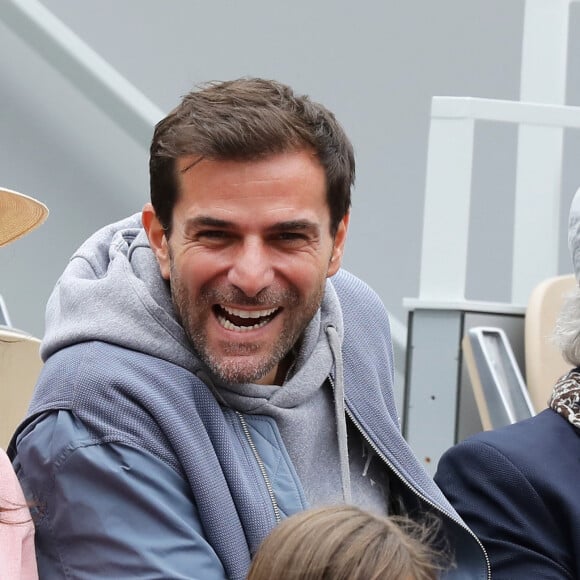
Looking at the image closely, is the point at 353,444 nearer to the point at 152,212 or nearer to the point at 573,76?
the point at 152,212

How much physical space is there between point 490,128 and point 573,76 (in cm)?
35

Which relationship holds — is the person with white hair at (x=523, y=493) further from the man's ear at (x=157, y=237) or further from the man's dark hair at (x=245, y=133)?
the man's ear at (x=157, y=237)

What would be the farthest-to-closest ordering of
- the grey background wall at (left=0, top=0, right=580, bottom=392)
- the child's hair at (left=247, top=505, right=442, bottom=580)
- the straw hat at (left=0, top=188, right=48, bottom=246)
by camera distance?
the grey background wall at (left=0, top=0, right=580, bottom=392) < the straw hat at (left=0, top=188, right=48, bottom=246) < the child's hair at (left=247, top=505, right=442, bottom=580)

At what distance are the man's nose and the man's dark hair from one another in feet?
0.39

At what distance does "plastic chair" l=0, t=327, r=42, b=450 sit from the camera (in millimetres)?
2381

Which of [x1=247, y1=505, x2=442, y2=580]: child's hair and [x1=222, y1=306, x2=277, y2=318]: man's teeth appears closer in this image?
[x1=247, y1=505, x2=442, y2=580]: child's hair

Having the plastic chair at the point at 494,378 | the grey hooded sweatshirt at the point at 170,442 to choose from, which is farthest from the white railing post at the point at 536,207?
the grey hooded sweatshirt at the point at 170,442

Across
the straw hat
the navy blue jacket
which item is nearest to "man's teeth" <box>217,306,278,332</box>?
the straw hat

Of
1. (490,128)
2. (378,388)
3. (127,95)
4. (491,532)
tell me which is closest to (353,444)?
(378,388)

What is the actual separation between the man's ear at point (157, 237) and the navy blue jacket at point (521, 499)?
0.59 meters

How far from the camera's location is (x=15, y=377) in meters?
2.41

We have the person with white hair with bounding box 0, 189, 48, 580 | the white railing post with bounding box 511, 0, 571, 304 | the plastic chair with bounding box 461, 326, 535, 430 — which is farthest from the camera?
the white railing post with bounding box 511, 0, 571, 304

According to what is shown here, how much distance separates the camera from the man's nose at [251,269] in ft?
5.89

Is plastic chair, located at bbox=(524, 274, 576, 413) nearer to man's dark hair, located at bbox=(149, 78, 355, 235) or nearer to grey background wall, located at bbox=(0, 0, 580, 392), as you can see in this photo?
grey background wall, located at bbox=(0, 0, 580, 392)
